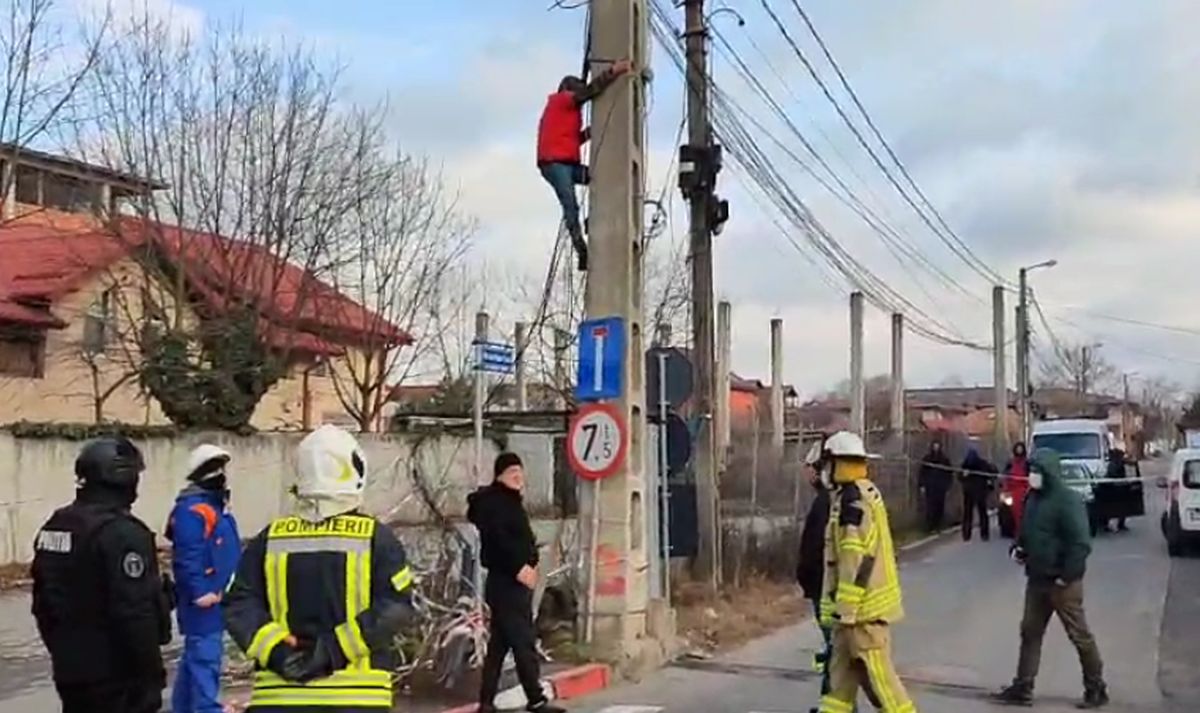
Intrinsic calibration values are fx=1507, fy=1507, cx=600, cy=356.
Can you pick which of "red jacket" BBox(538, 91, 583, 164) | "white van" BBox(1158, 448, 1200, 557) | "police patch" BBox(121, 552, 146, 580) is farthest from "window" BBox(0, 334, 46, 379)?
"police patch" BBox(121, 552, 146, 580)

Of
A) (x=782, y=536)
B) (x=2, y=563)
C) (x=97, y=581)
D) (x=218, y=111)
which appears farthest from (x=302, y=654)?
(x=218, y=111)

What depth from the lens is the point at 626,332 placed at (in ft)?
40.8

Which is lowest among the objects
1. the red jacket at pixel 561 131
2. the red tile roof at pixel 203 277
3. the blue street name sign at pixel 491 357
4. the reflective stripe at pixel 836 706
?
the reflective stripe at pixel 836 706

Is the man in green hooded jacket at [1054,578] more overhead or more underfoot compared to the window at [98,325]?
more underfoot

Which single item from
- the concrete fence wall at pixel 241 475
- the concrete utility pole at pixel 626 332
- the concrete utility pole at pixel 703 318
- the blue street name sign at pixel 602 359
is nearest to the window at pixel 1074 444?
the concrete fence wall at pixel 241 475

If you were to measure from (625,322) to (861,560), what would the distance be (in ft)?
15.3

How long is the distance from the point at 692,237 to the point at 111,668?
11.8m

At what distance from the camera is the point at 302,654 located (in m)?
4.60

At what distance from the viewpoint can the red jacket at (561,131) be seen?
1273cm

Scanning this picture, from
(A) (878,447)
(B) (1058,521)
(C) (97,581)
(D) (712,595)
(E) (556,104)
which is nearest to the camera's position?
(C) (97,581)

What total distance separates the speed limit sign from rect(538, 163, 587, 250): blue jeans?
59.3 inches

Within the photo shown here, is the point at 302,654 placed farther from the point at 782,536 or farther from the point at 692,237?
the point at 782,536

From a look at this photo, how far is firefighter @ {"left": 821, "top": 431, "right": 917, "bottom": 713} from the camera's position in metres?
8.13

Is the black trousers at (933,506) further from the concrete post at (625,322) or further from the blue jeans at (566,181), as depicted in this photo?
the blue jeans at (566,181)
